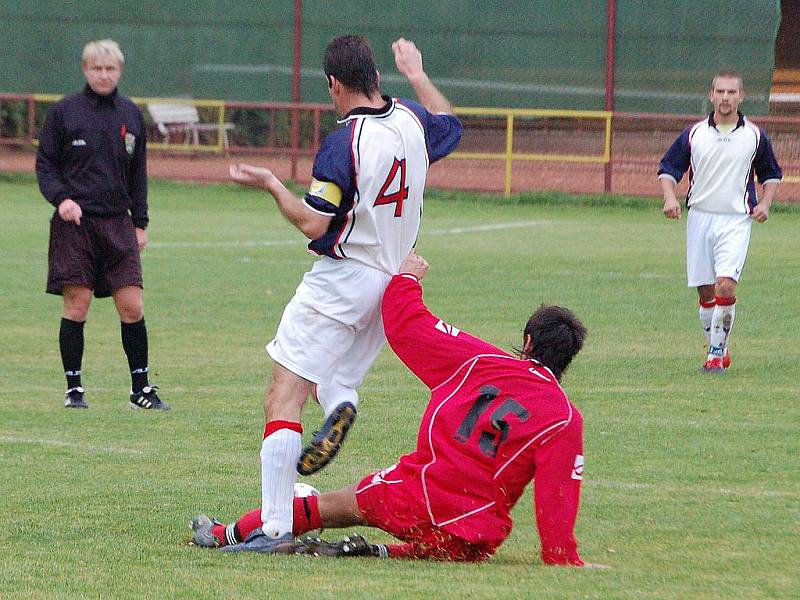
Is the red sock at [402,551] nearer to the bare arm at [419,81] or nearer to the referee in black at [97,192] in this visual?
the bare arm at [419,81]

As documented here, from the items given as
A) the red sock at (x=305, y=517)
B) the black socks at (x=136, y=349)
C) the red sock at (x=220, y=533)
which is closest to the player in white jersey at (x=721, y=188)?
the black socks at (x=136, y=349)

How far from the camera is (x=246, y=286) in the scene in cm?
1506

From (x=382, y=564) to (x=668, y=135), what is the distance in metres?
20.8

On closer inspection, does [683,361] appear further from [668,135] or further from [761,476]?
[668,135]

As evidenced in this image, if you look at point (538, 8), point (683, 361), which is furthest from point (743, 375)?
point (538, 8)

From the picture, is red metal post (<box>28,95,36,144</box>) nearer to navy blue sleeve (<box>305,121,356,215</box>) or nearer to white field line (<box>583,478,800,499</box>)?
white field line (<box>583,478,800,499</box>)

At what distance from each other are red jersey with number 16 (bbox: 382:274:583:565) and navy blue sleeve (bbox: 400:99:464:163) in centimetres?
89

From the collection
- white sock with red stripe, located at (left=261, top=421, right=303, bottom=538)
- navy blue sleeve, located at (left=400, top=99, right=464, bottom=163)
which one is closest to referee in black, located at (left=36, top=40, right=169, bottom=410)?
navy blue sleeve, located at (left=400, top=99, right=464, bottom=163)

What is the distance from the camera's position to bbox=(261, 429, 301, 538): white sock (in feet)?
18.4

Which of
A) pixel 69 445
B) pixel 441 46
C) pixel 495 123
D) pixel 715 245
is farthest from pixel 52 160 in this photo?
pixel 441 46

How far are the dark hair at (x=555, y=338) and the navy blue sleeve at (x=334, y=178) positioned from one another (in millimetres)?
859

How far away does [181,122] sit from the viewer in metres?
27.8

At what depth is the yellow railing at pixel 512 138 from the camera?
2533 centimetres

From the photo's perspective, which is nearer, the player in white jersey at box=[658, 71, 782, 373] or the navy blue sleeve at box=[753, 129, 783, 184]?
the player in white jersey at box=[658, 71, 782, 373]
